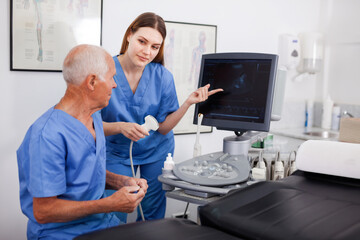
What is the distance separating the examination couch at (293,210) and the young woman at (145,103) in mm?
598

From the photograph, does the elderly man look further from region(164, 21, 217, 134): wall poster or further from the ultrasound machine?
region(164, 21, 217, 134): wall poster

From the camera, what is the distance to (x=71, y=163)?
1156mm

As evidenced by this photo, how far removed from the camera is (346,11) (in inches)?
125

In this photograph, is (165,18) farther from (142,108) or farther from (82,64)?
(82,64)

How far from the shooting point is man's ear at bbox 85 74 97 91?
1151mm

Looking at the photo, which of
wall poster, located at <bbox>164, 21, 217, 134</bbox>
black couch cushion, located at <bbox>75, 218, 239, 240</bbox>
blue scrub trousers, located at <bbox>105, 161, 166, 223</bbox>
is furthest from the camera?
wall poster, located at <bbox>164, 21, 217, 134</bbox>

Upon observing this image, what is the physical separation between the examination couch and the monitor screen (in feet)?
1.13

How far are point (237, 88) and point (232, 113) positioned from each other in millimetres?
107

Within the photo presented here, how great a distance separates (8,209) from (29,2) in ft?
3.55

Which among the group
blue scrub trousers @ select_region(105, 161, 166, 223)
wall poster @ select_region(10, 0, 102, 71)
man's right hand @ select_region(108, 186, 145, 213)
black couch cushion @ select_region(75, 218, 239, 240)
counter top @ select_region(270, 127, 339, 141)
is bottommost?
blue scrub trousers @ select_region(105, 161, 166, 223)

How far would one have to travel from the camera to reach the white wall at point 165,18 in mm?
1960

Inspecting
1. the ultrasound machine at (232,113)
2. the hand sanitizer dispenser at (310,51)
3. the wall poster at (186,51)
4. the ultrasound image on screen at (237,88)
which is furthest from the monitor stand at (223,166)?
the hand sanitizer dispenser at (310,51)

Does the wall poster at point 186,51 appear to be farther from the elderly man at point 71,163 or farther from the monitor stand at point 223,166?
the elderly man at point 71,163

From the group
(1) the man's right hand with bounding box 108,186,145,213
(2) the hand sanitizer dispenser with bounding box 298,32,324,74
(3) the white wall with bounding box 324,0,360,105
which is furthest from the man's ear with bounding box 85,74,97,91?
(3) the white wall with bounding box 324,0,360,105
